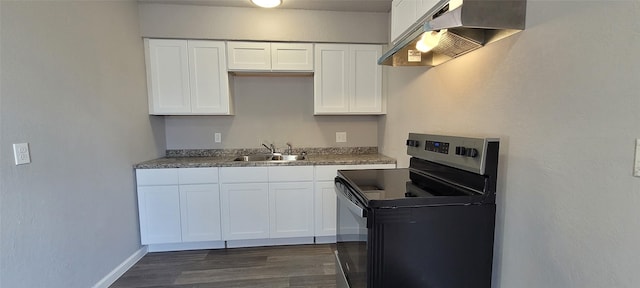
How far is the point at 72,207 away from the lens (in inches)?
65.2

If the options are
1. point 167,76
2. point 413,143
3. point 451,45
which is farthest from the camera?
point 167,76

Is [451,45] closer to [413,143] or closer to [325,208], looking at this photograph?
[413,143]

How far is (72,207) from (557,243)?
8.12 feet

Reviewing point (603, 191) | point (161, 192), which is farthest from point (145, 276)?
point (603, 191)

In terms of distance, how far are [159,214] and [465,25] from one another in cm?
263

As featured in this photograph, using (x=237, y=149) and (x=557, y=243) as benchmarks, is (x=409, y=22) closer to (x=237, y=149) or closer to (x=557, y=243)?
(x=557, y=243)

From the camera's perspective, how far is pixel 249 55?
257 cm

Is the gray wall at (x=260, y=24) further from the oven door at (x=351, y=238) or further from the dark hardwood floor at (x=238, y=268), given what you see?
the dark hardwood floor at (x=238, y=268)

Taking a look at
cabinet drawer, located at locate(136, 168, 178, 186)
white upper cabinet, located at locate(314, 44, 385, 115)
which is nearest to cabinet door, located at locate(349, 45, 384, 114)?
white upper cabinet, located at locate(314, 44, 385, 115)

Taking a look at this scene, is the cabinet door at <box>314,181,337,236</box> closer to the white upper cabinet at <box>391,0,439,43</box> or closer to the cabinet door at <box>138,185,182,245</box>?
the cabinet door at <box>138,185,182,245</box>

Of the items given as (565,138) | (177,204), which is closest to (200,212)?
(177,204)

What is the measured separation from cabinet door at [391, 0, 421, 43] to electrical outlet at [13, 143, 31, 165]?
7.19 feet

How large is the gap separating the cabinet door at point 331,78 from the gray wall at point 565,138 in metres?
1.47

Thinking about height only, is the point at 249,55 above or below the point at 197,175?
above
